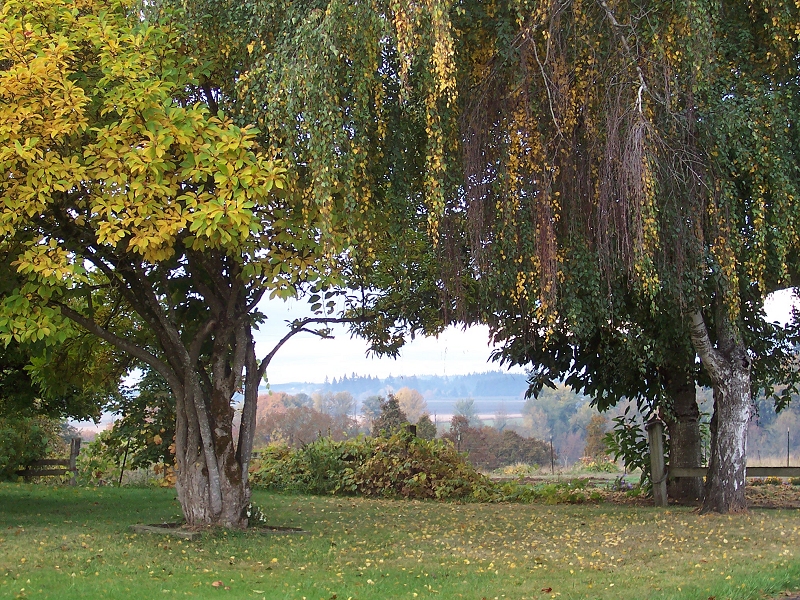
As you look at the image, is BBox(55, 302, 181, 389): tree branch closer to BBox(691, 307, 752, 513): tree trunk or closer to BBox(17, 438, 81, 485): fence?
BBox(691, 307, 752, 513): tree trunk

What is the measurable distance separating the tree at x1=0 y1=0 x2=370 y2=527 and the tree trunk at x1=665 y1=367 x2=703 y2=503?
7833 millimetres

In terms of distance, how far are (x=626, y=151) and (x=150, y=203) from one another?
17.9 ft

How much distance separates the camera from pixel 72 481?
21.5m

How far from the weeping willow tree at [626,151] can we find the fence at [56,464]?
548 inches

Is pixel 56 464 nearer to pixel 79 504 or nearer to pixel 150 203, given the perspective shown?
pixel 79 504

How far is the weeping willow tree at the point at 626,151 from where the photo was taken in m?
10.7

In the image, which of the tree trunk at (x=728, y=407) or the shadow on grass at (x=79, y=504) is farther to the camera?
the shadow on grass at (x=79, y=504)

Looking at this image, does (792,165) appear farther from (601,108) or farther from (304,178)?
(304,178)

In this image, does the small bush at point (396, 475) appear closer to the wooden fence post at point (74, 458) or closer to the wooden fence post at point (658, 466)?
the wooden fence post at point (658, 466)

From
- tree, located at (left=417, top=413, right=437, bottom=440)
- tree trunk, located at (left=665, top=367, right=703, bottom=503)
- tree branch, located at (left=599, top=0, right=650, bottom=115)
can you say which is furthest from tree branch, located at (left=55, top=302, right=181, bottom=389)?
tree, located at (left=417, top=413, right=437, bottom=440)

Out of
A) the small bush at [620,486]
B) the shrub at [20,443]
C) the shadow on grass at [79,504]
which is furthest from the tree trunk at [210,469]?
the shrub at [20,443]

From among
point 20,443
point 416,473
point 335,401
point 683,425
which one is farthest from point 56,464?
point 335,401

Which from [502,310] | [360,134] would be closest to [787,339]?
[502,310]

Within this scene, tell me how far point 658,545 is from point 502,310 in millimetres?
4212
